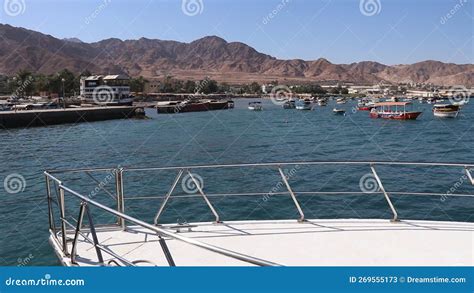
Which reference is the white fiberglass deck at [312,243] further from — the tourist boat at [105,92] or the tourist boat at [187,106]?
the tourist boat at [105,92]

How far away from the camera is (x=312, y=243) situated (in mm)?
5816

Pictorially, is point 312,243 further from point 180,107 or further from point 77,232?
point 180,107

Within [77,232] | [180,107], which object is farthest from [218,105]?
[77,232]

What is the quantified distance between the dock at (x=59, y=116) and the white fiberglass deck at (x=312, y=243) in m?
65.5

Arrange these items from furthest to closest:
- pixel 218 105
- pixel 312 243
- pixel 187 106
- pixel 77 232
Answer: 1. pixel 218 105
2. pixel 187 106
3. pixel 312 243
4. pixel 77 232

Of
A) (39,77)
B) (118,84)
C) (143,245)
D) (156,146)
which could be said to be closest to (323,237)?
(143,245)

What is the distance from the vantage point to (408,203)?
59.4 ft

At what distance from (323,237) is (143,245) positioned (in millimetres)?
2495

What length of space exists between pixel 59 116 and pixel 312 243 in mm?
75964

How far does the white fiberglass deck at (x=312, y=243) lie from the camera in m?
5.29

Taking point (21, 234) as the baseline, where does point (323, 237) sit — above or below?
above

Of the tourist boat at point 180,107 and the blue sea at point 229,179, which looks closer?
the blue sea at point 229,179

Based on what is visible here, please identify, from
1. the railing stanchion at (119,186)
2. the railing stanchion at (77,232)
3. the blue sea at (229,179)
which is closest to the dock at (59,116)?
the blue sea at (229,179)
